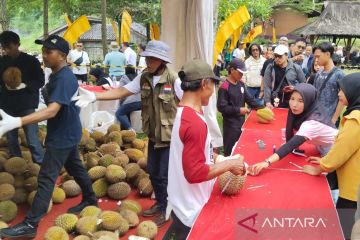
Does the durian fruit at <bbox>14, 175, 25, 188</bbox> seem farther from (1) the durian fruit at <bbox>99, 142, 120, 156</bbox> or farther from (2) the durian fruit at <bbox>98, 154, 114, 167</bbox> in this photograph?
(1) the durian fruit at <bbox>99, 142, 120, 156</bbox>

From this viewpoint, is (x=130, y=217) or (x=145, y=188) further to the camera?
(x=145, y=188)

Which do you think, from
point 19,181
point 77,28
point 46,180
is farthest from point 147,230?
point 77,28

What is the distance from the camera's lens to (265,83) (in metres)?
5.91

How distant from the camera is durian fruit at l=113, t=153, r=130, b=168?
14.9 feet

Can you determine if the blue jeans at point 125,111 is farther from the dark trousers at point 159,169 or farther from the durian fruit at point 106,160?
the dark trousers at point 159,169

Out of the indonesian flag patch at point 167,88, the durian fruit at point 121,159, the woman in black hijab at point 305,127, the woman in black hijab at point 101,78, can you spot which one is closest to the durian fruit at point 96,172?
the durian fruit at point 121,159

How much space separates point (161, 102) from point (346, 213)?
1813 mm

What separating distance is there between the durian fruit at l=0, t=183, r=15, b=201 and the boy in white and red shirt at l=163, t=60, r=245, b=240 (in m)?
2.16

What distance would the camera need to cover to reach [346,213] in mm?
2541

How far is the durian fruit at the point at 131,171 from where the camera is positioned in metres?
4.50

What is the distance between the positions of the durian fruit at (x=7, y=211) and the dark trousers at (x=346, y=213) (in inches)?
116

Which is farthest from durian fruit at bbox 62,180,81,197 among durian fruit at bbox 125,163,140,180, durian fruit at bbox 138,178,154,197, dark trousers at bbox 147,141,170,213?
dark trousers at bbox 147,141,170,213

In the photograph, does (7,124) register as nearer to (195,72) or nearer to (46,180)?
(46,180)

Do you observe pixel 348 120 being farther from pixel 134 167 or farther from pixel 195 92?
pixel 134 167
